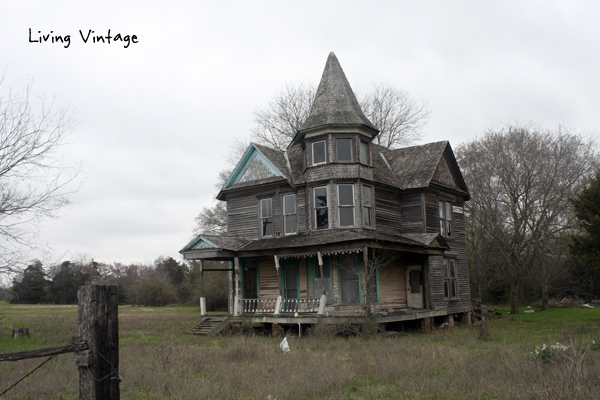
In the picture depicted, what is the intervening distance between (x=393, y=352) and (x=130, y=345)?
879 cm

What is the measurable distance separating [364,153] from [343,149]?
3.80 feet

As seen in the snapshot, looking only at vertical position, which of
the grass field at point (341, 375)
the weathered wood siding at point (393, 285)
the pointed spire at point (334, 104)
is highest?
the pointed spire at point (334, 104)

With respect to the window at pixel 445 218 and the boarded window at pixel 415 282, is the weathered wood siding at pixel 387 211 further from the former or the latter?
the window at pixel 445 218

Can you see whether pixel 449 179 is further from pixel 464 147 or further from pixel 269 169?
pixel 464 147

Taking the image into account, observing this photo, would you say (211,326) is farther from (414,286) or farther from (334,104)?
(334,104)

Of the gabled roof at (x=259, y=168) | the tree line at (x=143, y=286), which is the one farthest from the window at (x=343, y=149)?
the tree line at (x=143, y=286)

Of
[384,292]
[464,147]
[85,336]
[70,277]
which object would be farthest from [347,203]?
[70,277]

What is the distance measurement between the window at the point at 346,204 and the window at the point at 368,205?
690mm

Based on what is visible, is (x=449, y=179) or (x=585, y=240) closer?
(x=585, y=240)

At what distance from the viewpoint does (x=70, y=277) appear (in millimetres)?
70625

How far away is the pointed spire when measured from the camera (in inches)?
882

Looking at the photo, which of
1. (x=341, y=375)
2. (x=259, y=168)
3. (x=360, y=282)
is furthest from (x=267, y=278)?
(x=341, y=375)

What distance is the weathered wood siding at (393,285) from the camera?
73.6 feet

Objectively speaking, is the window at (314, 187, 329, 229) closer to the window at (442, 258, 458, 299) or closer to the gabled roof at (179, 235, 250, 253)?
the gabled roof at (179, 235, 250, 253)
